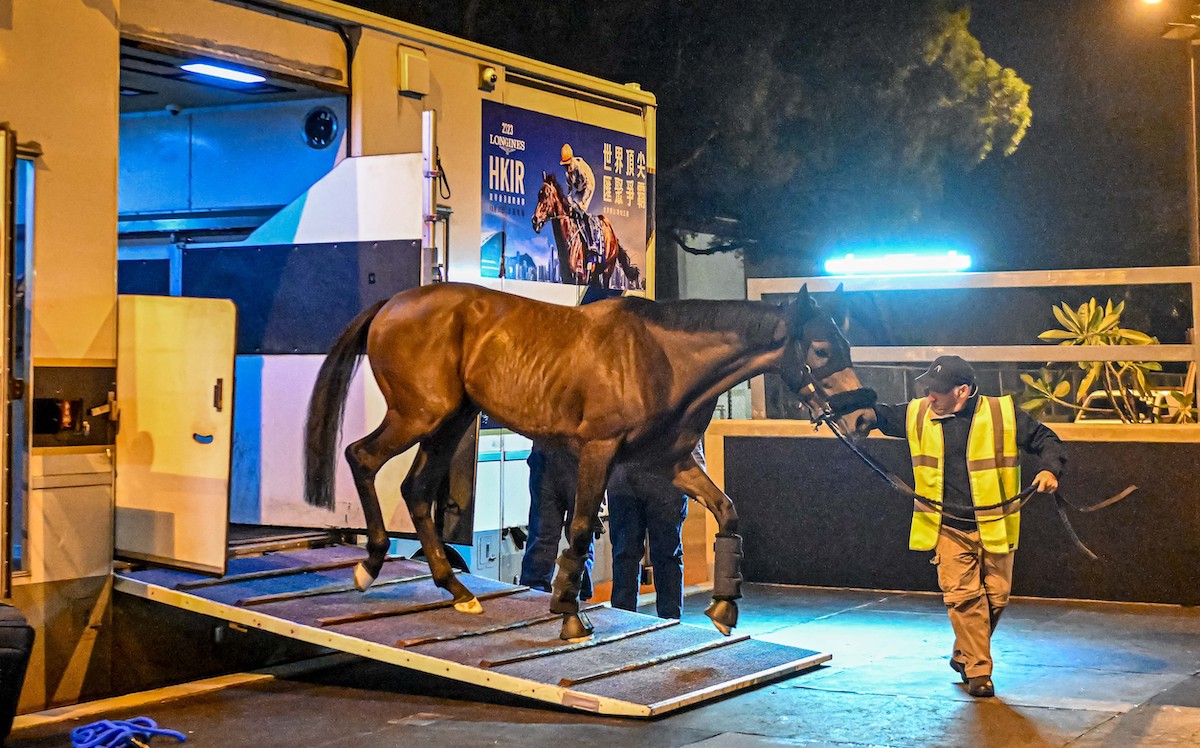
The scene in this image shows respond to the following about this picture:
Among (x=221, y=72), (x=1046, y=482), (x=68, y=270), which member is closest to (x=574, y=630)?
(x=1046, y=482)

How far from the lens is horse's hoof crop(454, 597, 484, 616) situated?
6.75 meters

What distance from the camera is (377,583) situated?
724cm

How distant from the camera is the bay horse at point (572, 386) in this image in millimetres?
6414

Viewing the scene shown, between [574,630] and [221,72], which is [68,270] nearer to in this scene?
[221,72]

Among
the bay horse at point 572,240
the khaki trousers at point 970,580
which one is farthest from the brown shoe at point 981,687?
the bay horse at point 572,240

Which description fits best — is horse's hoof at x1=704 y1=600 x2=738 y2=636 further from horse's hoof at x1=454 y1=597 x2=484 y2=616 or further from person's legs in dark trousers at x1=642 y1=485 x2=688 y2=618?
person's legs in dark trousers at x1=642 y1=485 x2=688 y2=618

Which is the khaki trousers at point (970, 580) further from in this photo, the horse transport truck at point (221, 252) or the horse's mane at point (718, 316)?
the horse transport truck at point (221, 252)

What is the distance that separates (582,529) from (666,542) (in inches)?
56.1

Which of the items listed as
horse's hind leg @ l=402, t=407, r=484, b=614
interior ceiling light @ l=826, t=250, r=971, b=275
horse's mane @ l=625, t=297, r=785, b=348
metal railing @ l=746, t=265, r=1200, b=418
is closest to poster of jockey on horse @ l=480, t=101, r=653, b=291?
metal railing @ l=746, t=265, r=1200, b=418

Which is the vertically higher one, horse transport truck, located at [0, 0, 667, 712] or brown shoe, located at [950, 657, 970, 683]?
horse transport truck, located at [0, 0, 667, 712]

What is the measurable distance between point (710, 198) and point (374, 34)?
14.7 metres

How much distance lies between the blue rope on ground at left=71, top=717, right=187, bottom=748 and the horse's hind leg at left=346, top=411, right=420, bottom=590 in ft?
4.71

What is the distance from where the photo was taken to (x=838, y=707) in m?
6.01

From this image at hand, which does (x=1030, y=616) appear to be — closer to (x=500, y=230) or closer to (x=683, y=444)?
(x=683, y=444)
